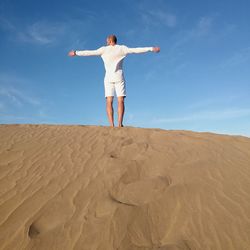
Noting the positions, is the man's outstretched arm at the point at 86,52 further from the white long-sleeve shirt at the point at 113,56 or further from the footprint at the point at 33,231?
the footprint at the point at 33,231

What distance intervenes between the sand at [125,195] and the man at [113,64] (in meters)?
1.63

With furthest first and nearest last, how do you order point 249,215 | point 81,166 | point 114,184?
point 81,166
point 114,184
point 249,215

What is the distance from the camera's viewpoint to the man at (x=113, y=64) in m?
7.34

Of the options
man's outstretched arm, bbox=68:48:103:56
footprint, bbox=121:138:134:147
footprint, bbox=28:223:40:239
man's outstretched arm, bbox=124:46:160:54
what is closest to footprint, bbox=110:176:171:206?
footprint, bbox=28:223:40:239

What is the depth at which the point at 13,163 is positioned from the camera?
5062 millimetres

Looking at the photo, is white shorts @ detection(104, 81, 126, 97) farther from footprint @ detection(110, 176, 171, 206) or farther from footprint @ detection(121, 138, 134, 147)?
footprint @ detection(110, 176, 171, 206)

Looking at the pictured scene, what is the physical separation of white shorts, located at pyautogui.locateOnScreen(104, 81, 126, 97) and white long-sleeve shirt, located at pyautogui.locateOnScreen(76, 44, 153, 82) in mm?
96

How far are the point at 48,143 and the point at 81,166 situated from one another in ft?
5.05

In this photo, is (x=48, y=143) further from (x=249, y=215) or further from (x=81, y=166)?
(x=249, y=215)

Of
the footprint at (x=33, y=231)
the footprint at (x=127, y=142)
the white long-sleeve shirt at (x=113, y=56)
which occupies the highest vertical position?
the white long-sleeve shirt at (x=113, y=56)

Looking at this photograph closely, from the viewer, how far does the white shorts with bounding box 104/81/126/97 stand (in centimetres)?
747

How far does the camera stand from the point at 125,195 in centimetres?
391

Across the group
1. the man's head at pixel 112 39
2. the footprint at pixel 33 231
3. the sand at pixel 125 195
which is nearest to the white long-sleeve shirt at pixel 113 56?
the man's head at pixel 112 39

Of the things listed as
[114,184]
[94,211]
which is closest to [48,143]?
[114,184]
